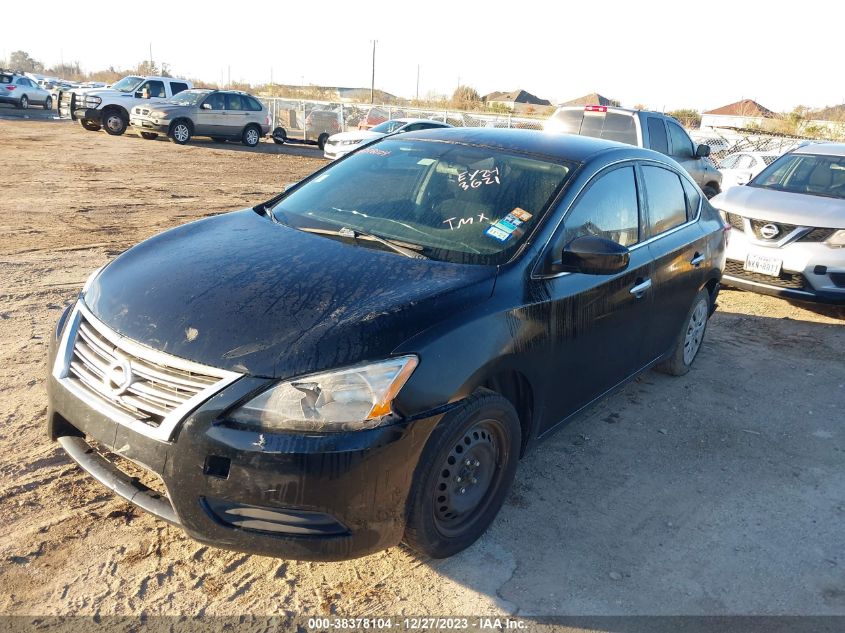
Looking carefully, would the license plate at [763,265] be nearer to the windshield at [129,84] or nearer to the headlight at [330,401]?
the headlight at [330,401]

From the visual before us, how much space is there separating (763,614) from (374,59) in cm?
7090

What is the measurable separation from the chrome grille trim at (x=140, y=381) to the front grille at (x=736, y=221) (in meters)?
6.75

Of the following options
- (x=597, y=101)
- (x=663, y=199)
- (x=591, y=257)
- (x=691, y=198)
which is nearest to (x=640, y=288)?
(x=663, y=199)

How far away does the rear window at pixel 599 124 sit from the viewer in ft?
37.8

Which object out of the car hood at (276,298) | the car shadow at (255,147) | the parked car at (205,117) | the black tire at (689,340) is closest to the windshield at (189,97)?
the parked car at (205,117)

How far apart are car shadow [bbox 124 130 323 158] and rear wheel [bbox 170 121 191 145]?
10.8 inches

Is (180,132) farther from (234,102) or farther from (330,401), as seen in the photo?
(330,401)

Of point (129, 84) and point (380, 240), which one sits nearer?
point (380, 240)

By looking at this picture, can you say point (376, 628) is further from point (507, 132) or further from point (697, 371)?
point (697, 371)

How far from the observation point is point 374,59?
68.9m

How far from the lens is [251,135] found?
77.3ft

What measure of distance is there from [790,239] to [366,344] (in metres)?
6.16

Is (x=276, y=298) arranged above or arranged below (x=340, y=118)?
above

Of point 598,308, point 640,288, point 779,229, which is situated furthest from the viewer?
point 779,229
